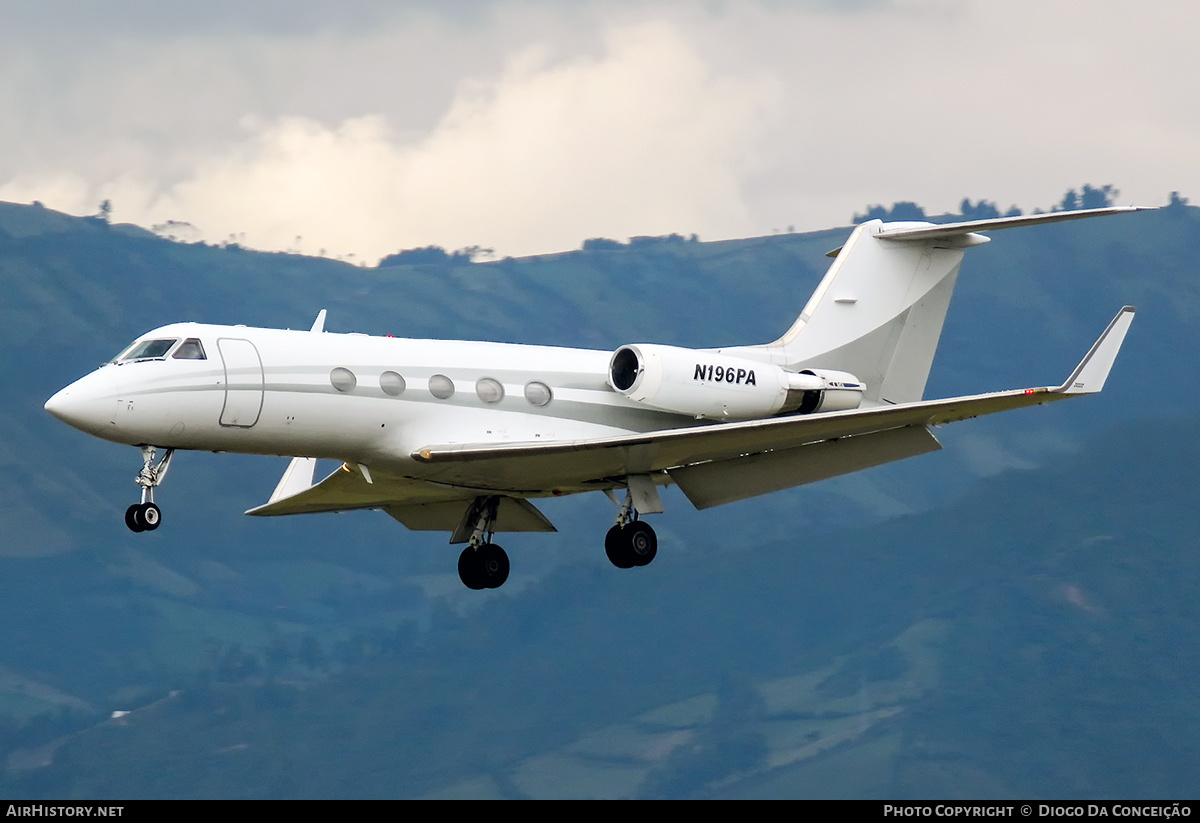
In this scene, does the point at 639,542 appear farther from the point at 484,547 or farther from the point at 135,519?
the point at 135,519

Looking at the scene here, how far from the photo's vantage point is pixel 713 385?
88.8 ft

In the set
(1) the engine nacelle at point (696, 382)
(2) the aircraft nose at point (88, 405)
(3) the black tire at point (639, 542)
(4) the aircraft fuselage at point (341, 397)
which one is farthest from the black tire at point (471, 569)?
(2) the aircraft nose at point (88, 405)

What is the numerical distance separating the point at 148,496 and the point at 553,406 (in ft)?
20.3

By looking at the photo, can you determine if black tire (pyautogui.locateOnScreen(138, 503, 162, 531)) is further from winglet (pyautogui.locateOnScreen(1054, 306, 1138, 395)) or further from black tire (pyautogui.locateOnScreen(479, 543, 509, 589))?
winglet (pyautogui.locateOnScreen(1054, 306, 1138, 395))

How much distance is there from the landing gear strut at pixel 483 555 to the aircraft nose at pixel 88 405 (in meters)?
6.90

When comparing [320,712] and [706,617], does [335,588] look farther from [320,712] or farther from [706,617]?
[706,617]

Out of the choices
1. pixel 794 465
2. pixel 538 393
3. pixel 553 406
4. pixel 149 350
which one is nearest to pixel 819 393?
pixel 794 465

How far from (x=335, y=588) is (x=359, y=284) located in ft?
95.9

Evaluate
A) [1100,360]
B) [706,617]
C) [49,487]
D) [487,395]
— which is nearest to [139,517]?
[487,395]

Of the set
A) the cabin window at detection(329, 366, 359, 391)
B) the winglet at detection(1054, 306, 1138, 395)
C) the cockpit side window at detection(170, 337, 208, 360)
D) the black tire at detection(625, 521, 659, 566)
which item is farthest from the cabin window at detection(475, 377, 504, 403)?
the winglet at detection(1054, 306, 1138, 395)

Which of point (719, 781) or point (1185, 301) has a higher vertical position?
point (1185, 301)

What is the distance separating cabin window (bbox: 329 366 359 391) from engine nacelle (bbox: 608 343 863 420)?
415 centimetres

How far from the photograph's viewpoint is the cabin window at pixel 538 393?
87.5 feet

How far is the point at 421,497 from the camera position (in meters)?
29.0
